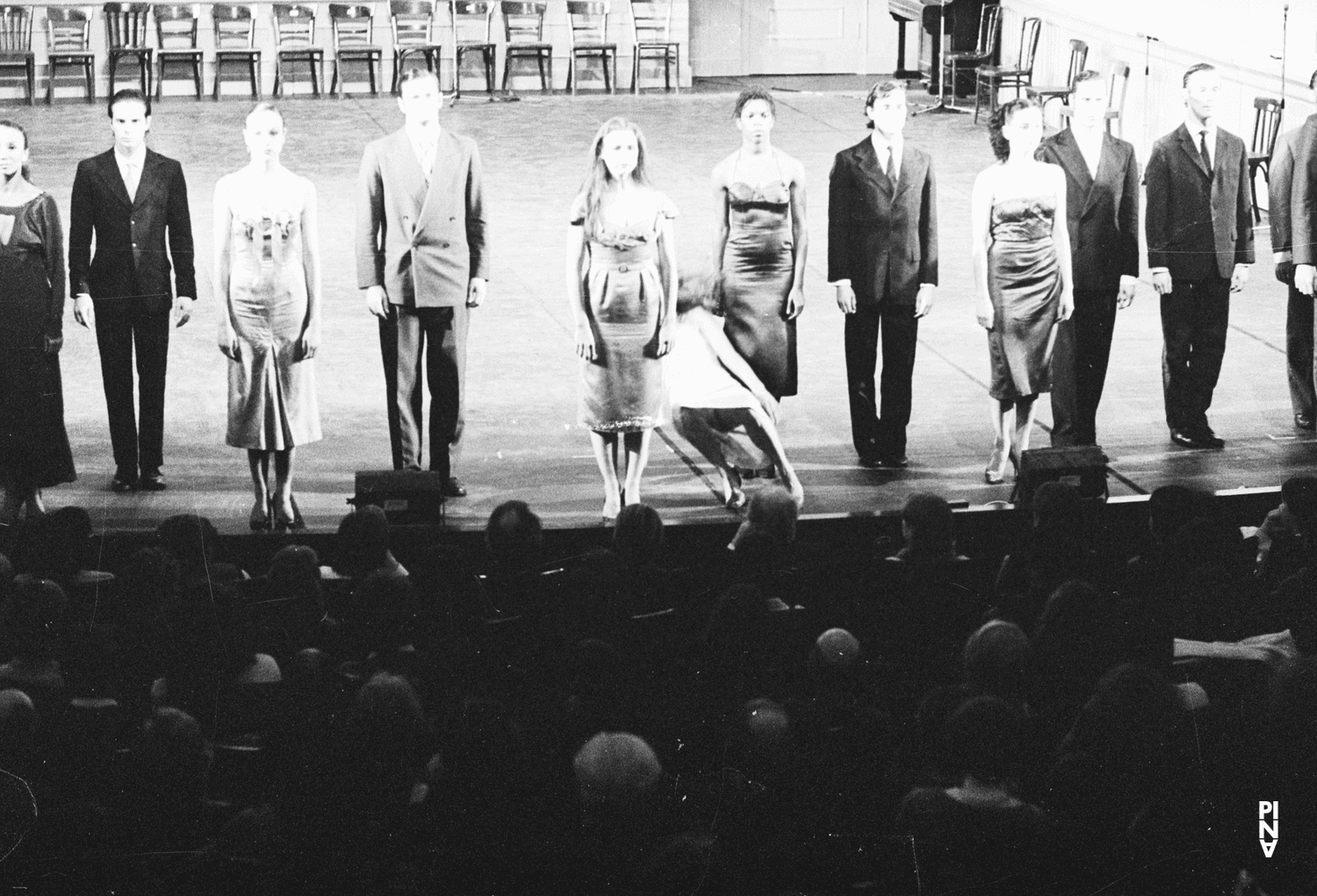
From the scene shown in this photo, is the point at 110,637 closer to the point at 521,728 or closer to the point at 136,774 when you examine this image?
the point at 136,774

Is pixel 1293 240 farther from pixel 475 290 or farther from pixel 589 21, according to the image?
pixel 589 21

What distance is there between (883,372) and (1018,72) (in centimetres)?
734

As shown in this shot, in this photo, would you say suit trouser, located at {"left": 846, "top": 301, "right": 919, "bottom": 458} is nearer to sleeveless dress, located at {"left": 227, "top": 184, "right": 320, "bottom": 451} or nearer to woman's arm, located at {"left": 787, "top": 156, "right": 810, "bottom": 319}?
woman's arm, located at {"left": 787, "top": 156, "right": 810, "bottom": 319}

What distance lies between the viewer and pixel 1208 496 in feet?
14.1

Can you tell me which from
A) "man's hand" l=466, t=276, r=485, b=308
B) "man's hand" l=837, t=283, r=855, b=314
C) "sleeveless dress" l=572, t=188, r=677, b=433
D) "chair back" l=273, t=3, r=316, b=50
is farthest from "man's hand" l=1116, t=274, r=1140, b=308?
"chair back" l=273, t=3, r=316, b=50

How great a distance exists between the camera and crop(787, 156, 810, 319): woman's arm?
544cm

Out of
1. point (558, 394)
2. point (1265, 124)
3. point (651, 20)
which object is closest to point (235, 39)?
point (651, 20)

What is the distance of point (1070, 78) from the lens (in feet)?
40.9

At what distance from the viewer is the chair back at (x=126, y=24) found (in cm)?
1262

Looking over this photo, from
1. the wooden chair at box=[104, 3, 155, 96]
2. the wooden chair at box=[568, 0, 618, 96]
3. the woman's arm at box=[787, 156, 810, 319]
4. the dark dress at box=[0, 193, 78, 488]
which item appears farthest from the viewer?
the wooden chair at box=[568, 0, 618, 96]

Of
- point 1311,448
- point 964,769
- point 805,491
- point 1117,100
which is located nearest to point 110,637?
point 964,769

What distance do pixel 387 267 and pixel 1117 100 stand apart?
24.3 feet

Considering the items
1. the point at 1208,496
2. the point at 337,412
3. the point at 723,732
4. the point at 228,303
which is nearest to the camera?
the point at 723,732

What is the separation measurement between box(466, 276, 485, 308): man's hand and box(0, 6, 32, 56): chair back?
806 cm
